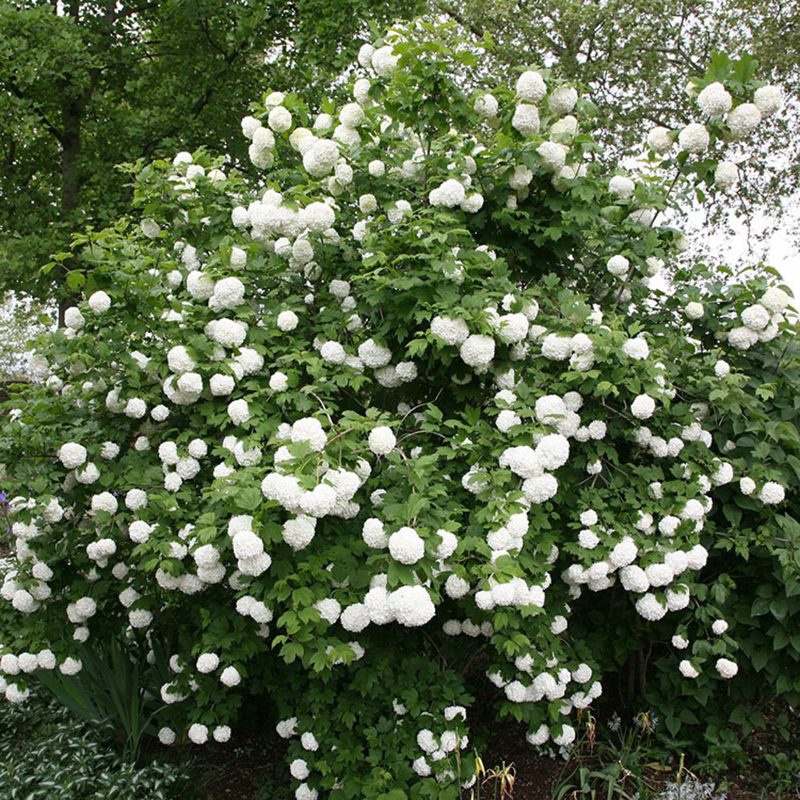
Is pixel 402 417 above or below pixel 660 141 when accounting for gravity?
below

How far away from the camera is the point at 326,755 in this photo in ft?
9.70

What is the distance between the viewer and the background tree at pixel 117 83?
7.21 meters

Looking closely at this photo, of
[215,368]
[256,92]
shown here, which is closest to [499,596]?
[215,368]

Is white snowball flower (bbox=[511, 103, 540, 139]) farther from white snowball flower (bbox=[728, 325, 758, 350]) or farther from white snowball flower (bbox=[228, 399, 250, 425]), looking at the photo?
white snowball flower (bbox=[228, 399, 250, 425])

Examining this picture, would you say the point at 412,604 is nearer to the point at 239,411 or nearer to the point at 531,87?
the point at 239,411

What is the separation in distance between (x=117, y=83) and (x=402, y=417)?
24.6 feet

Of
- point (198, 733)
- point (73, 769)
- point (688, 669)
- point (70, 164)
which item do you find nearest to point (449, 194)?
point (688, 669)

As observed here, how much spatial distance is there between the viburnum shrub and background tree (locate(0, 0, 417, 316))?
14.5ft

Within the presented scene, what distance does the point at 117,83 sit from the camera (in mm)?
8898

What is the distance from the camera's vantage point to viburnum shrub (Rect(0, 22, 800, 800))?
2684mm

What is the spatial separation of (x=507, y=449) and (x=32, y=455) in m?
1.96

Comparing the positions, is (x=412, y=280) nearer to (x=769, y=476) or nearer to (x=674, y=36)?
(x=769, y=476)

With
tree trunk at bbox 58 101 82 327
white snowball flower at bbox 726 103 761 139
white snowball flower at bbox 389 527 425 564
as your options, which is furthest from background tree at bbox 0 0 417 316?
white snowball flower at bbox 389 527 425 564

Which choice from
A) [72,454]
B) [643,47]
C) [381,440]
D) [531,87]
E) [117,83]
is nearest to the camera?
[381,440]
